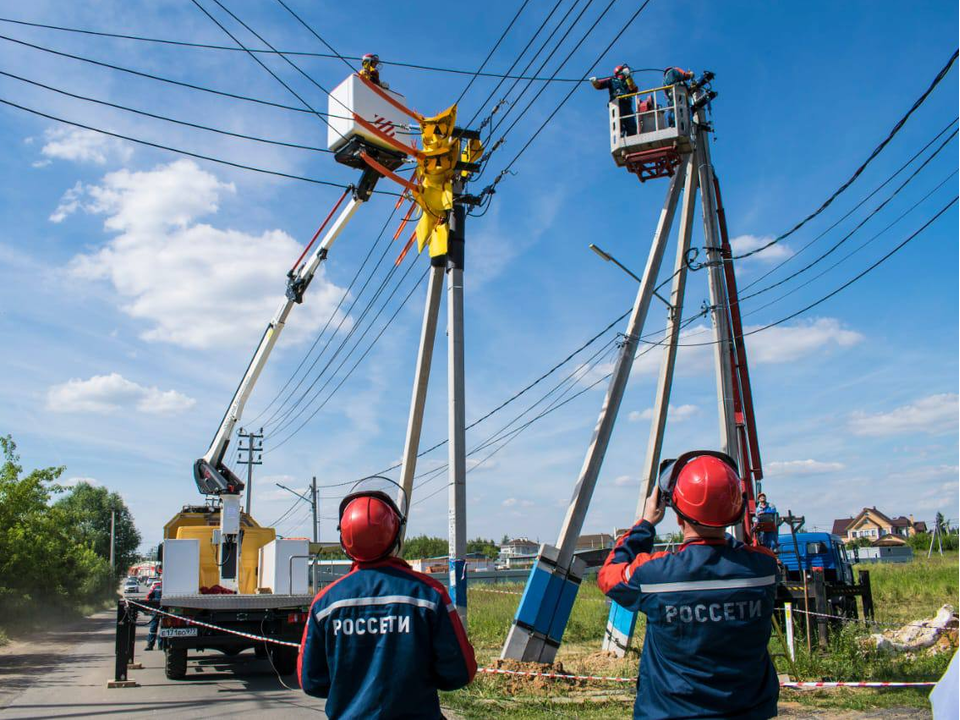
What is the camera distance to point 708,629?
2881 mm

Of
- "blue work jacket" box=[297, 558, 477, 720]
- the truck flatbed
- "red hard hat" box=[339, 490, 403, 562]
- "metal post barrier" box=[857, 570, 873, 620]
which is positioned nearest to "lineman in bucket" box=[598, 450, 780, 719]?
"blue work jacket" box=[297, 558, 477, 720]

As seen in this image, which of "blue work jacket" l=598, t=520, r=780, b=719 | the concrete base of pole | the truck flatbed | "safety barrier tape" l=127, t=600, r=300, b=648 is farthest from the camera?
the concrete base of pole

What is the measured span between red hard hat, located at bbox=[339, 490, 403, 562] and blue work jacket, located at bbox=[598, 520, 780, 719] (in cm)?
99

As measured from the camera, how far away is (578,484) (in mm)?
12289

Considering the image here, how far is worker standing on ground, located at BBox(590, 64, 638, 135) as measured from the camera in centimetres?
1411

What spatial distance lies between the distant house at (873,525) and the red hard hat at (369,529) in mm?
117613

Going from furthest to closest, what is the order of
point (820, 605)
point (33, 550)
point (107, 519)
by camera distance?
point (107, 519)
point (33, 550)
point (820, 605)

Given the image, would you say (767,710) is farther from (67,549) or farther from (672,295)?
(67,549)

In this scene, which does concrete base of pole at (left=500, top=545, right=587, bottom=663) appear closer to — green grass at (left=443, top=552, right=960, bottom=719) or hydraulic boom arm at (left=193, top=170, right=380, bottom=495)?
green grass at (left=443, top=552, right=960, bottom=719)

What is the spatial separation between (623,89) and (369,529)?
12663 millimetres

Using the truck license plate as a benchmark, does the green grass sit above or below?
below

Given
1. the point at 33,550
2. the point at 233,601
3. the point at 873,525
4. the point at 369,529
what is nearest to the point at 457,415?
the point at 233,601

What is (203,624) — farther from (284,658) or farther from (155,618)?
(155,618)

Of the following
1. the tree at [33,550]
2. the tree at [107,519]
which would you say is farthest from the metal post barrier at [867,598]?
the tree at [107,519]
